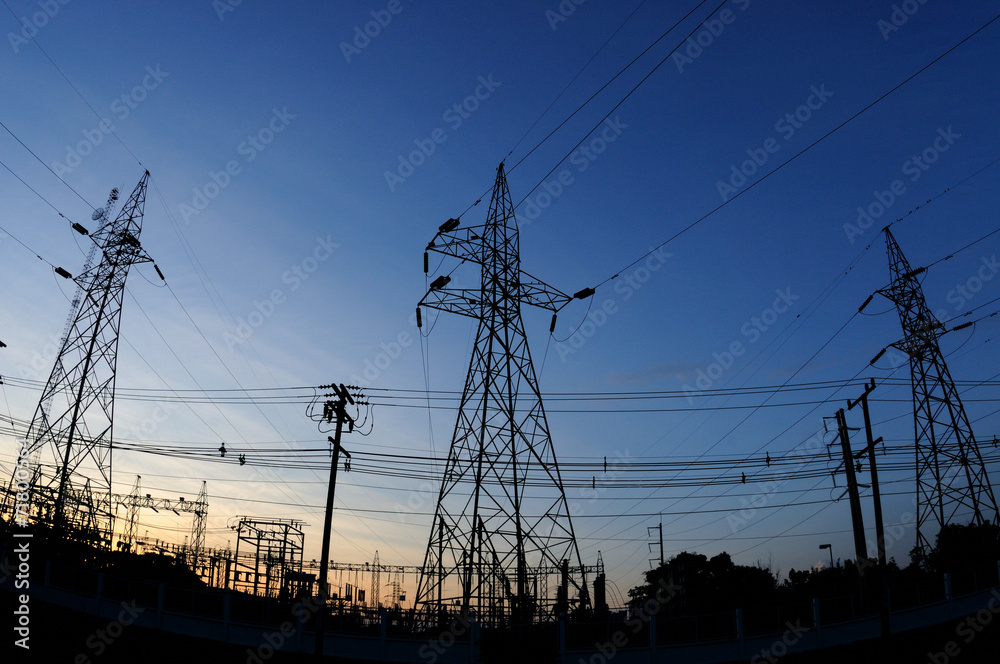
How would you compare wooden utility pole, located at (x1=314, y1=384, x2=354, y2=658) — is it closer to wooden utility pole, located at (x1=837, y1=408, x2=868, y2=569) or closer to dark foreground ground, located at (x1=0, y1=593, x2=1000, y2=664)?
dark foreground ground, located at (x1=0, y1=593, x2=1000, y2=664)

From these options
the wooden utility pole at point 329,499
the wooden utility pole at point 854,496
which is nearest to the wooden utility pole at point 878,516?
the wooden utility pole at point 854,496

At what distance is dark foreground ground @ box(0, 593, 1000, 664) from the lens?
2758 cm

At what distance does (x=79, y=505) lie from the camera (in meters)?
44.9

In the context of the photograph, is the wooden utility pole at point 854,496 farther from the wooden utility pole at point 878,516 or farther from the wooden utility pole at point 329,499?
the wooden utility pole at point 329,499

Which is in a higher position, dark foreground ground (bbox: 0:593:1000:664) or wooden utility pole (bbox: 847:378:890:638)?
wooden utility pole (bbox: 847:378:890:638)

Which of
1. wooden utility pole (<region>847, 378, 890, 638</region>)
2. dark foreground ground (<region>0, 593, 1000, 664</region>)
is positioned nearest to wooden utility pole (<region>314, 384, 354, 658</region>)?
dark foreground ground (<region>0, 593, 1000, 664</region>)

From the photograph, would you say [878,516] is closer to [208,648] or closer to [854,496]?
[854,496]

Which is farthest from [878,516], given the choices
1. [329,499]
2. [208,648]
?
[208,648]

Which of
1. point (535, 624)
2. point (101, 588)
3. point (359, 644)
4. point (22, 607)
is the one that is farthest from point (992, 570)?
point (22, 607)

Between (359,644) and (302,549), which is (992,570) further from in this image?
(302,549)

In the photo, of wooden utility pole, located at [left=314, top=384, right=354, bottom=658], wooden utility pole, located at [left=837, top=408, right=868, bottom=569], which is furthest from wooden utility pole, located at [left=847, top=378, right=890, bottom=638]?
wooden utility pole, located at [left=314, top=384, right=354, bottom=658]

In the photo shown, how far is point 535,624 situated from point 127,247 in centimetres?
3766

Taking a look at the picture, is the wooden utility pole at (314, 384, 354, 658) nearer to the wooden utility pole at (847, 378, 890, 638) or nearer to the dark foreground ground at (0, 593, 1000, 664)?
the dark foreground ground at (0, 593, 1000, 664)

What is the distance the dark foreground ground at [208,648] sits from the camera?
90.5 ft
